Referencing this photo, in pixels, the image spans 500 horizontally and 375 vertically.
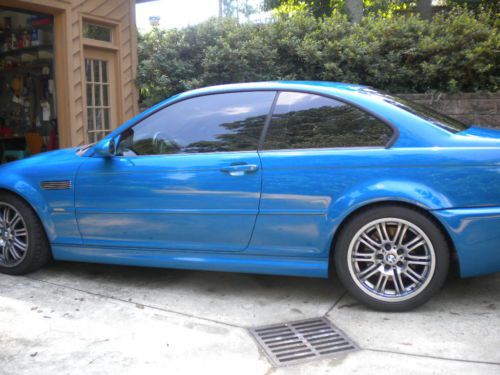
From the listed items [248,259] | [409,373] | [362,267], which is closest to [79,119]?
[248,259]

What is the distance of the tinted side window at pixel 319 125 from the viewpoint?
3.55 metres

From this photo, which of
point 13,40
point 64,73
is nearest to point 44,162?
point 64,73

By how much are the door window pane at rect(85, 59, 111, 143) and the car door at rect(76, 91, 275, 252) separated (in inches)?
176

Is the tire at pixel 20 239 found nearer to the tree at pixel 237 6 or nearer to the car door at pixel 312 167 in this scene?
the car door at pixel 312 167

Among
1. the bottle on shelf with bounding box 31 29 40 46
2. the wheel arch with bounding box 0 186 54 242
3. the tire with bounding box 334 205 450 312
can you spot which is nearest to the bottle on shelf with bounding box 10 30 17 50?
the bottle on shelf with bounding box 31 29 40 46

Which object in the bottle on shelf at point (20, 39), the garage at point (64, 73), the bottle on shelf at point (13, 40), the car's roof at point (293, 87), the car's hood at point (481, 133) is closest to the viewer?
the car's hood at point (481, 133)

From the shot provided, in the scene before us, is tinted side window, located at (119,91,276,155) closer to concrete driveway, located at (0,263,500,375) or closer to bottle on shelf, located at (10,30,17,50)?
concrete driveway, located at (0,263,500,375)

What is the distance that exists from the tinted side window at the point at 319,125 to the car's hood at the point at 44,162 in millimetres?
1694

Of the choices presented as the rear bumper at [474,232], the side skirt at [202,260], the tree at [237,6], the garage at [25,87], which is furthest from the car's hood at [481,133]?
the tree at [237,6]

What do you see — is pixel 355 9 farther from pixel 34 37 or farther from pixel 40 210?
pixel 40 210

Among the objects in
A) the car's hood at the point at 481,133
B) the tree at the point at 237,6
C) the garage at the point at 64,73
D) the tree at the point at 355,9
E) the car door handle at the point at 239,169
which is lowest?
the car door handle at the point at 239,169

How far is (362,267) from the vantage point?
354cm

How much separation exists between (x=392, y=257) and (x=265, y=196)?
3.13 feet

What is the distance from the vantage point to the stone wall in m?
6.86
